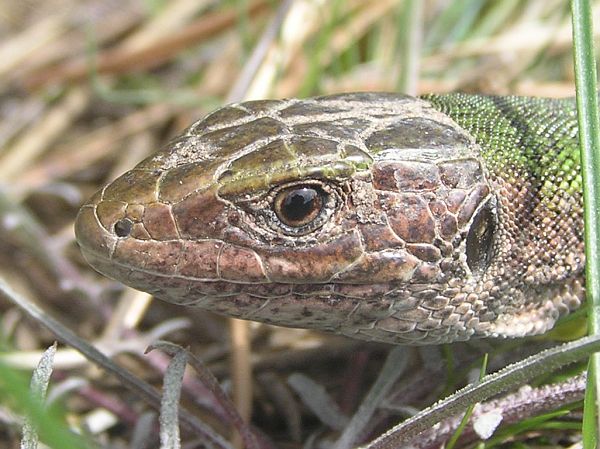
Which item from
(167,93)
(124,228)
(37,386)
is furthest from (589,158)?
(167,93)

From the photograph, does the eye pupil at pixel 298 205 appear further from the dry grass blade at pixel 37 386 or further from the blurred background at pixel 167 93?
the blurred background at pixel 167 93

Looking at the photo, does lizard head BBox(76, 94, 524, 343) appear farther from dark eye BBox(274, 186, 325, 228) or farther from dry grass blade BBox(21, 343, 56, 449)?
dry grass blade BBox(21, 343, 56, 449)

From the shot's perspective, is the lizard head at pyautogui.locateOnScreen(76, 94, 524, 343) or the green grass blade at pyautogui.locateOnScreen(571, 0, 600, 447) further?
the lizard head at pyautogui.locateOnScreen(76, 94, 524, 343)

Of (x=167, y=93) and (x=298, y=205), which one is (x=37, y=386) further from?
(x=167, y=93)

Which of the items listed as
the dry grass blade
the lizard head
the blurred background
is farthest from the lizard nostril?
the blurred background

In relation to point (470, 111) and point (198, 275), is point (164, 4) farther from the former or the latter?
point (198, 275)

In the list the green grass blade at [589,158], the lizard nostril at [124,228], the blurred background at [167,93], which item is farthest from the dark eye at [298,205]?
the blurred background at [167,93]
